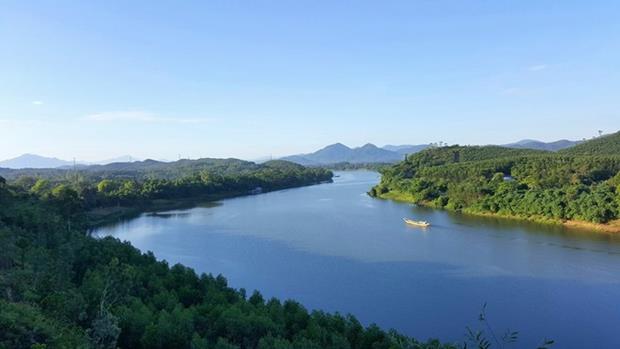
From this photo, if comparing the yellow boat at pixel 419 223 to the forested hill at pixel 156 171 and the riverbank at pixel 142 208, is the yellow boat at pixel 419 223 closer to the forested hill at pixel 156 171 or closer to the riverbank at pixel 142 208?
the riverbank at pixel 142 208

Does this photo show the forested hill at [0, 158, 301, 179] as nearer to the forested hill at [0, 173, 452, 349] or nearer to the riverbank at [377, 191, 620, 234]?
the riverbank at [377, 191, 620, 234]

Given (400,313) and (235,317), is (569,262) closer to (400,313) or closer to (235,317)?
(400,313)

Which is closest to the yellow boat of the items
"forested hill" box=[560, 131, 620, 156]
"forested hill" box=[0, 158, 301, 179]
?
"forested hill" box=[560, 131, 620, 156]

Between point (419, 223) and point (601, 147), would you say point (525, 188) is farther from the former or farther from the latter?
point (601, 147)

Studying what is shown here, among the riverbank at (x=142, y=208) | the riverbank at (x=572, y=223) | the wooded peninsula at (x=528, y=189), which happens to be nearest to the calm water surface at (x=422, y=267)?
the riverbank at (x=572, y=223)

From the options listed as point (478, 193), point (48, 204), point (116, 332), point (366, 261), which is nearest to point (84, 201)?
point (48, 204)

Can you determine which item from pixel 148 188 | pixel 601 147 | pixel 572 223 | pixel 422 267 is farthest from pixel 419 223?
pixel 601 147

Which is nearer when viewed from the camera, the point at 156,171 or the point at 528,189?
the point at 528,189
